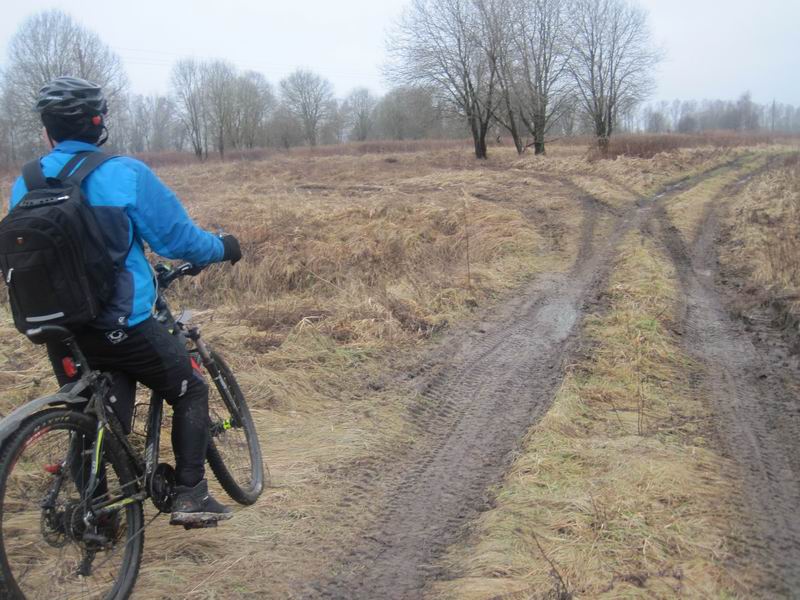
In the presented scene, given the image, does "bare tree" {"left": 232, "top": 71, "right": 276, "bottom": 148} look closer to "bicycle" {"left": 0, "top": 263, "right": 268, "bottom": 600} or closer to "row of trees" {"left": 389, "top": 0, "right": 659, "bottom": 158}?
"row of trees" {"left": 389, "top": 0, "right": 659, "bottom": 158}

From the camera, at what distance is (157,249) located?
256 cm

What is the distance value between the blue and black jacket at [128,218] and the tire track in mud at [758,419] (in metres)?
2.91

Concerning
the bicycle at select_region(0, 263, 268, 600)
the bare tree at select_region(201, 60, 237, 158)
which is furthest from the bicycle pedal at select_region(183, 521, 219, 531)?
the bare tree at select_region(201, 60, 237, 158)

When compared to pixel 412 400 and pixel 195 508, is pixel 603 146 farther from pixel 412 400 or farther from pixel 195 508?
pixel 195 508

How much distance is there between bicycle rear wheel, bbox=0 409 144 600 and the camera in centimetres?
215

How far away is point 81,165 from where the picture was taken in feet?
7.65

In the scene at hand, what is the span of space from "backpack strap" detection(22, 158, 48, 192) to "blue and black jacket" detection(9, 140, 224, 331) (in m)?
0.03

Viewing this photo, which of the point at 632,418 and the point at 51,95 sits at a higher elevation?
the point at 51,95

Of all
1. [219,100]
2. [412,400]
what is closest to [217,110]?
[219,100]

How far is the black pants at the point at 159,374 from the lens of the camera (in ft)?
7.97

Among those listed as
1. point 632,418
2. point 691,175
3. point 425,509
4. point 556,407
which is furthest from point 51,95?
point 691,175

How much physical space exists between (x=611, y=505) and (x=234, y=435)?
2.11 meters

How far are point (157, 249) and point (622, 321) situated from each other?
519 cm

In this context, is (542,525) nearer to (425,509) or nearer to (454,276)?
(425,509)
